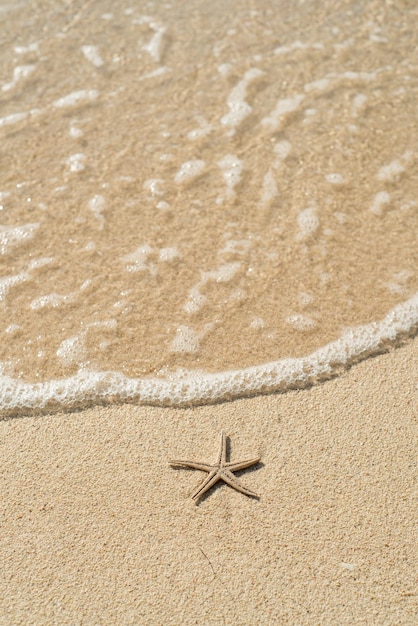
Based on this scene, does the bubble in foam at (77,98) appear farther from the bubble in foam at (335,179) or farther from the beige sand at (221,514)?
the beige sand at (221,514)

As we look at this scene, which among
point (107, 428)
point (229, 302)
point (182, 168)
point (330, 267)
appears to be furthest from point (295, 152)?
point (107, 428)

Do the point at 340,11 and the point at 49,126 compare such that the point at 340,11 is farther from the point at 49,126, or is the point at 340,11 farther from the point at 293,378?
the point at 293,378

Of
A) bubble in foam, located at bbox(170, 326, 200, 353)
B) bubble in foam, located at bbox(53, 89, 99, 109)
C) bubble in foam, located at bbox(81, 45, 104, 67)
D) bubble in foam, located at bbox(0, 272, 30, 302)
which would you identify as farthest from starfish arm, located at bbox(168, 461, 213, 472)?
bubble in foam, located at bbox(81, 45, 104, 67)

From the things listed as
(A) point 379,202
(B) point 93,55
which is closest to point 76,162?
(B) point 93,55

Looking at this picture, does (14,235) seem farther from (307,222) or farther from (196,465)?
(196,465)

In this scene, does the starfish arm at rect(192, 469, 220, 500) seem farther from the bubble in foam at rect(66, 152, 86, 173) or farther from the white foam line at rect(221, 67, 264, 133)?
the white foam line at rect(221, 67, 264, 133)

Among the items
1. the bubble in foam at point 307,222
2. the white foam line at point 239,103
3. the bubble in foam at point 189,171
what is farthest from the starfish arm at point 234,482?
the white foam line at point 239,103
